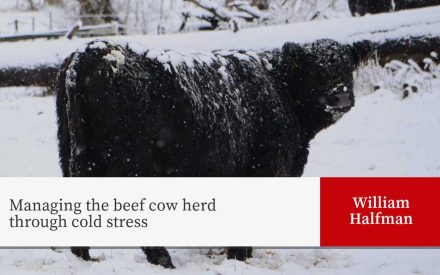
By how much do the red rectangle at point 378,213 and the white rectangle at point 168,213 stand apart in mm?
106

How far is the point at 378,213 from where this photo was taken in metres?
3.84

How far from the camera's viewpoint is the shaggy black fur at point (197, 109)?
3371 millimetres

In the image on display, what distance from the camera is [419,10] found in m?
7.57

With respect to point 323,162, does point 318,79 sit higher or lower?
higher

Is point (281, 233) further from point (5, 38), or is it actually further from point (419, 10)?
point (5, 38)

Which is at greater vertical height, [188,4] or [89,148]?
[188,4]

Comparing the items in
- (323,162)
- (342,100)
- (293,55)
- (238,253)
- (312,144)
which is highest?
(293,55)

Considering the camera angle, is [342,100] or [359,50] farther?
[359,50]

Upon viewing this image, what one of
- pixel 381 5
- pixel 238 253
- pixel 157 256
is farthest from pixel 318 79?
pixel 381 5

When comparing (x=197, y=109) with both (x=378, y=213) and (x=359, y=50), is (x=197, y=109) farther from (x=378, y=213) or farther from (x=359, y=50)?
(x=359, y=50)

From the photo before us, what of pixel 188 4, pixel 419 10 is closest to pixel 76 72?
pixel 419 10

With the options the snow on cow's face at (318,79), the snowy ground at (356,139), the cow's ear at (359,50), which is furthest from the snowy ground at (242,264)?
the cow's ear at (359,50)

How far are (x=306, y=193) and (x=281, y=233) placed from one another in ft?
1.03

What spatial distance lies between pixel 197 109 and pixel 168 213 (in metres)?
0.68
